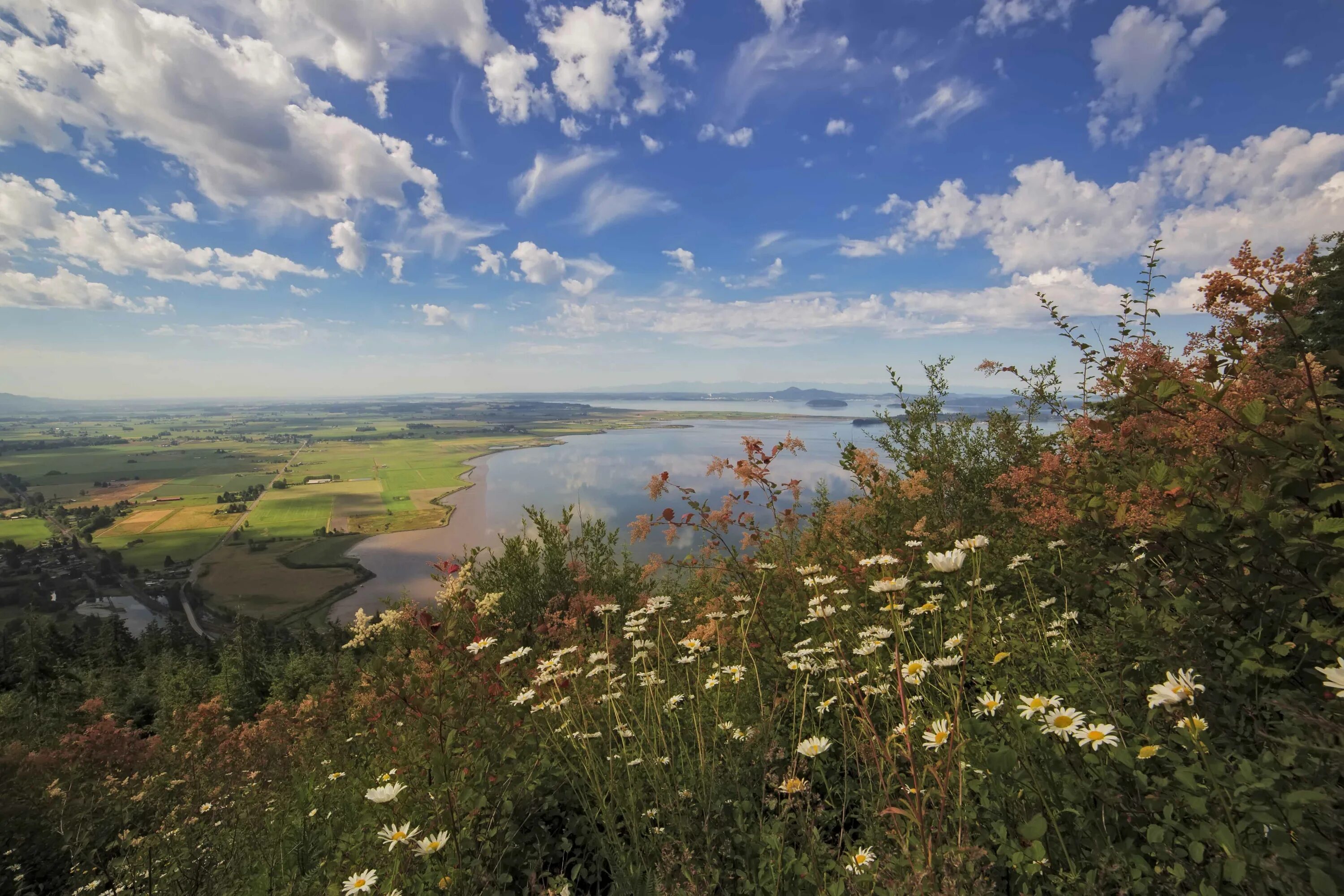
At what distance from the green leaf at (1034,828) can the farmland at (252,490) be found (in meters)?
41.3

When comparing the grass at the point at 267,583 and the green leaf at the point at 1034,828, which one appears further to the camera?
the grass at the point at 267,583

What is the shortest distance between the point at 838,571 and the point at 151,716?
15646mm

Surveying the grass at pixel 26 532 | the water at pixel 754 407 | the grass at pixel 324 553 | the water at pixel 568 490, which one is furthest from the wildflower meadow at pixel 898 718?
the grass at pixel 26 532

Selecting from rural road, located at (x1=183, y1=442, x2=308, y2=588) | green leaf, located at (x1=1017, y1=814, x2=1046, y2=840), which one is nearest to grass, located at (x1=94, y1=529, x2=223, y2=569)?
rural road, located at (x1=183, y1=442, x2=308, y2=588)

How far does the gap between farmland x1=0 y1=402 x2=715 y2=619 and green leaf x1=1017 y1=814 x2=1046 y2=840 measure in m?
41.3

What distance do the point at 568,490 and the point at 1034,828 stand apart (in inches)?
1574

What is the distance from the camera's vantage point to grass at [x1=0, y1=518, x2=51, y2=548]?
4747cm

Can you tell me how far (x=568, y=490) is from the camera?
3997 centimetres

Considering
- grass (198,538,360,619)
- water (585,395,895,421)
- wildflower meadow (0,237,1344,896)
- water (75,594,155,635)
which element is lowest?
water (75,594,155,635)

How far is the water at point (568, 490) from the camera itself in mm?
29141

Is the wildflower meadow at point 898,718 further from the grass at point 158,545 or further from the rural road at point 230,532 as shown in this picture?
the grass at point 158,545

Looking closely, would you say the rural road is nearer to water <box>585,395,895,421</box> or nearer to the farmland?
the farmland

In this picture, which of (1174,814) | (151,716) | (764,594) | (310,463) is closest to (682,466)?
(151,716)

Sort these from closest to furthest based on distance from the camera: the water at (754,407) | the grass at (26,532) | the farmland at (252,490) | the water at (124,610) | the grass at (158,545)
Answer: the water at (124,610) → the farmland at (252,490) → the grass at (158,545) → the grass at (26,532) → the water at (754,407)
